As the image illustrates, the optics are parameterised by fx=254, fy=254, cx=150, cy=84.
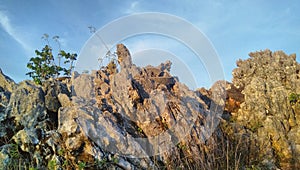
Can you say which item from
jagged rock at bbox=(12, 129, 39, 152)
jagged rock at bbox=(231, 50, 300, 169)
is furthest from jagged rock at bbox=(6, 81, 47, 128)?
jagged rock at bbox=(231, 50, 300, 169)

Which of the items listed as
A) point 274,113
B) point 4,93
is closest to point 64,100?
point 4,93

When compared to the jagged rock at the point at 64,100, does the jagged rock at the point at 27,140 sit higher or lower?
lower

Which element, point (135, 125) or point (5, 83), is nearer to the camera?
point (135, 125)

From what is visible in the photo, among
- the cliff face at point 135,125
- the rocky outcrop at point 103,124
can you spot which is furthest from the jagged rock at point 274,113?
the rocky outcrop at point 103,124

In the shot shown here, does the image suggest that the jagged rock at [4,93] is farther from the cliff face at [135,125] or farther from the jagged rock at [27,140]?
the jagged rock at [27,140]

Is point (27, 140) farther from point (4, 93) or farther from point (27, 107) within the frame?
point (4, 93)

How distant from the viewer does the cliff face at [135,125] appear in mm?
4961

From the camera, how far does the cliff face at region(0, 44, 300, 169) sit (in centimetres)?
496

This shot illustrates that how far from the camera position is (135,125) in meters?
6.48

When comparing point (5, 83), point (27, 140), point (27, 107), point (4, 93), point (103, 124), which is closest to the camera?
point (27, 140)

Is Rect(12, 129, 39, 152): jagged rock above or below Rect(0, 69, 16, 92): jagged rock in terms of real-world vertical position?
below

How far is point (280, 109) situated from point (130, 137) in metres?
7.38

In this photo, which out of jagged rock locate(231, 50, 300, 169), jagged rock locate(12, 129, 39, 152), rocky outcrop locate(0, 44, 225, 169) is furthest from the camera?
jagged rock locate(231, 50, 300, 169)

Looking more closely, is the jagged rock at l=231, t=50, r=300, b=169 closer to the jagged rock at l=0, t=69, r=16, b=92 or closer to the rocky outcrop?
the rocky outcrop
